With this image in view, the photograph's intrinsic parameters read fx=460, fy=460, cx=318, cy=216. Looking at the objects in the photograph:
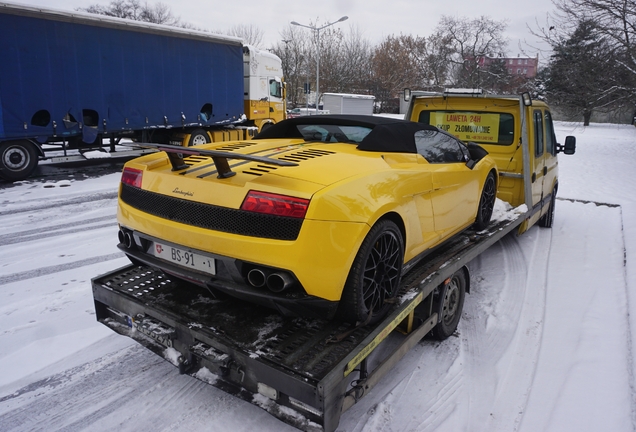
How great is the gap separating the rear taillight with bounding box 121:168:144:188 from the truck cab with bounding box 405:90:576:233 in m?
4.46

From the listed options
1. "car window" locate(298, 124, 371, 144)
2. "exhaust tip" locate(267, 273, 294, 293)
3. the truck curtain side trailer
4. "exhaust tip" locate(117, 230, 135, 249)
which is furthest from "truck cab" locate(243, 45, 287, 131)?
"exhaust tip" locate(267, 273, 294, 293)

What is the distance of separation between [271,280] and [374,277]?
2.24 ft

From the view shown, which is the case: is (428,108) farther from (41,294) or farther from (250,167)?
(41,294)

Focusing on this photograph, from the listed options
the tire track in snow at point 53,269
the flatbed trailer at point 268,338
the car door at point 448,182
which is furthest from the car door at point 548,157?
the tire track in snow at point 53,269

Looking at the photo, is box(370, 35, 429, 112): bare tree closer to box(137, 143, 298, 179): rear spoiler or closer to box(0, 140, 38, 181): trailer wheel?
box(0, 140, 38, 181): trailer wheel

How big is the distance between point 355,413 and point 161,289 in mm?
1579

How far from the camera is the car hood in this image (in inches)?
98.3

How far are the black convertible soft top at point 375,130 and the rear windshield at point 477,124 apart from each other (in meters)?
2.60

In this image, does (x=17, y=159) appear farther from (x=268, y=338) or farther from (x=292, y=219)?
(x=292, y=219)

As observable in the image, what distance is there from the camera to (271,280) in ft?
8.01

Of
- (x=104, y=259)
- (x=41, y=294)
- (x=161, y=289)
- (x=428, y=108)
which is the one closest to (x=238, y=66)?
(x=428, y=108)

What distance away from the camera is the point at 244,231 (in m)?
2.47

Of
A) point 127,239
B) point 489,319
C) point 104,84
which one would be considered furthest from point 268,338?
point 104,84

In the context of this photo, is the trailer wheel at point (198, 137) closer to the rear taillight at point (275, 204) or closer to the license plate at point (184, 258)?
the license plate at point (184, 258)
